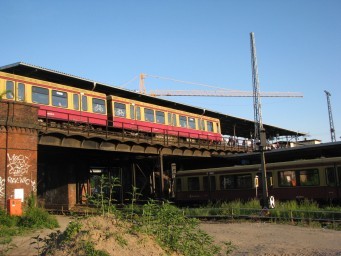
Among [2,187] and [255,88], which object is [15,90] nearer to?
[2,187]

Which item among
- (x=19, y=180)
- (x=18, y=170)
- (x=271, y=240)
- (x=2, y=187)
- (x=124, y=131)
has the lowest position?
(x=271, y=240)

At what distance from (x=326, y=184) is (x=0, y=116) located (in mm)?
18603

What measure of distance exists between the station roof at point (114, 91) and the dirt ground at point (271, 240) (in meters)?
22.8

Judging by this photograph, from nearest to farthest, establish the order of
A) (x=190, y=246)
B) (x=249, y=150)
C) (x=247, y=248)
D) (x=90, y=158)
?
(x=190, y=246), (x=247, y=248), (x=90, y=158), (x=249, y=150)

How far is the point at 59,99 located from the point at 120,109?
20.4 feet

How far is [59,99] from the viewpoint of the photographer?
26422 mm

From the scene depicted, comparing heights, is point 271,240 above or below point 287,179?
below

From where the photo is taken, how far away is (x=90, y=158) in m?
37.8

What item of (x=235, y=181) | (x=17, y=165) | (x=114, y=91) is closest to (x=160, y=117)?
(x=235, y=181)

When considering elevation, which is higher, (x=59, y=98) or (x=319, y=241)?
(x=59, y=98)

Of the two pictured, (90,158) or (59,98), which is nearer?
(59,98)

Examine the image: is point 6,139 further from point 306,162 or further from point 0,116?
point 306,162

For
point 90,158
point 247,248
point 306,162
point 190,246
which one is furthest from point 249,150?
point 190,246

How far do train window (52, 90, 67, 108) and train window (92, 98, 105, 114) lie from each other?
9.33ft
